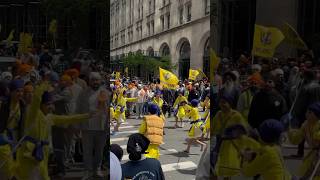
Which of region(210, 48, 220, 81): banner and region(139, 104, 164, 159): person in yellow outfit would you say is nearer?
region(210, 48, 220, 81): banner

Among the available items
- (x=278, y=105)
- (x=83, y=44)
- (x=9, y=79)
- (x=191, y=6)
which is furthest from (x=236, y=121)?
(x=191, y=6)

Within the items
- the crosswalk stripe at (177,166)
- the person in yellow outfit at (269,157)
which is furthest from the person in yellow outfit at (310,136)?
the crosswalk stripe at (177,166)

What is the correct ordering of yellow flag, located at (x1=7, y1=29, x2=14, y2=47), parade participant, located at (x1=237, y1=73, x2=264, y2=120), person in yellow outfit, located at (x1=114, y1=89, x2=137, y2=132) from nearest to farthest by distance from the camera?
yellow flag, located at (x1=7, y1=29, x2=14, y2=47)
parade participant, located at (x1=237, y1=73, x2=264, y2=120)
person in yellow outfit, located at (x1=114, y1=89, x2=137, y2=132)

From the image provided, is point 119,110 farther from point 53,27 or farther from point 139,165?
point 53,27

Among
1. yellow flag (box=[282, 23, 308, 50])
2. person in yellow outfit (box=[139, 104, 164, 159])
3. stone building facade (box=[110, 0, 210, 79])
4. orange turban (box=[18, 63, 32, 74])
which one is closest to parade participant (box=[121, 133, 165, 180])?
orange turban (box=[18, 63, 32, 74])

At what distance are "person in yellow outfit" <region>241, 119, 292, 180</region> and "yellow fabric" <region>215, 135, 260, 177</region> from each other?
0.19 ft

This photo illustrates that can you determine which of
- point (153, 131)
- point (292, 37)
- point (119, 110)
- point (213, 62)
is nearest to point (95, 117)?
point (213, 62)

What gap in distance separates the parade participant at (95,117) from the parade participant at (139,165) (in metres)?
0.32

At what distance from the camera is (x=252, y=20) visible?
3.04m

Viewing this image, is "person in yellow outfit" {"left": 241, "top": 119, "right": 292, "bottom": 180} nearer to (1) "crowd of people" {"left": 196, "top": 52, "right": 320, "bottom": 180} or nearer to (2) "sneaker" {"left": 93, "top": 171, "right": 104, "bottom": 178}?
(1) "crowd of people" {"left": 196, "top": 52, "right": 320, "bottom": 180}

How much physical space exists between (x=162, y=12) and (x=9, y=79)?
41999 millimetres

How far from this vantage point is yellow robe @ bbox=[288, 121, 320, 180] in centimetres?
300

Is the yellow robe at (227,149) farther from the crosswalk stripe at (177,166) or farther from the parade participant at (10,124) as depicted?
the crosswalk stripe at (177,166)

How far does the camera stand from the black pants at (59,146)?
291 centimetres
